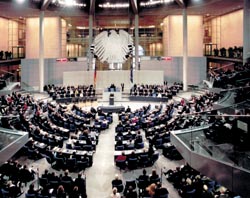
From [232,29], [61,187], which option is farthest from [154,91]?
[61,187]

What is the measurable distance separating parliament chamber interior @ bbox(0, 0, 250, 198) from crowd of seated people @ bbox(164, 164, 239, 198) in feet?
0.16

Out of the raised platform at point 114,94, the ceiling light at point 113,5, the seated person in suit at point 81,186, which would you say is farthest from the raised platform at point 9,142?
the ceiling light at point 113,5

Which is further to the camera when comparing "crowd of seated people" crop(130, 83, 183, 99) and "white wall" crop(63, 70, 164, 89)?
"white wall" crop(63, 70, 164, 89)

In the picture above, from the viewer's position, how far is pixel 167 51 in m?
43.8

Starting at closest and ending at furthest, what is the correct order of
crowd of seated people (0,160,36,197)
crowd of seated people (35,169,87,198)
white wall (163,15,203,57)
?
crowd of seated people (35,169,87,198), crowd of seated people (0,160,36,197), white wall (163,15,203,57)

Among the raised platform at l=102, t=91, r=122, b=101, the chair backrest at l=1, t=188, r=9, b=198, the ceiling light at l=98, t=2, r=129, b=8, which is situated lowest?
the chair backrest at l=1, t=188, r=9, b=198

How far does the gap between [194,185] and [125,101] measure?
23.7m

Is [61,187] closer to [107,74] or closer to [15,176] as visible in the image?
[15,176]

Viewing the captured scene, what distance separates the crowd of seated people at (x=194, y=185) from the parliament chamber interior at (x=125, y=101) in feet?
0.16

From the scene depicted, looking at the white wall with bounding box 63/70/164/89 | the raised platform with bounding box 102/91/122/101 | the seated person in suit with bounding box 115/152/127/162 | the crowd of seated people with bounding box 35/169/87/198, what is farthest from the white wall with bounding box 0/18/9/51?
the crowd of seated people with bounding box 35/169/87/198

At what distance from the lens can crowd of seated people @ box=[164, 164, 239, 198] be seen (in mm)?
11594

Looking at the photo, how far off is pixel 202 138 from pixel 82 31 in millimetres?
37411

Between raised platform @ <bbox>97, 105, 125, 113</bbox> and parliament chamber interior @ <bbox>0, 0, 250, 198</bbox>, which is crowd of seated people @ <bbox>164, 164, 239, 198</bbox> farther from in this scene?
raised platform @ <bbox>97, 105, 125, 113</bbox>

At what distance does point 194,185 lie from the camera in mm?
12297
